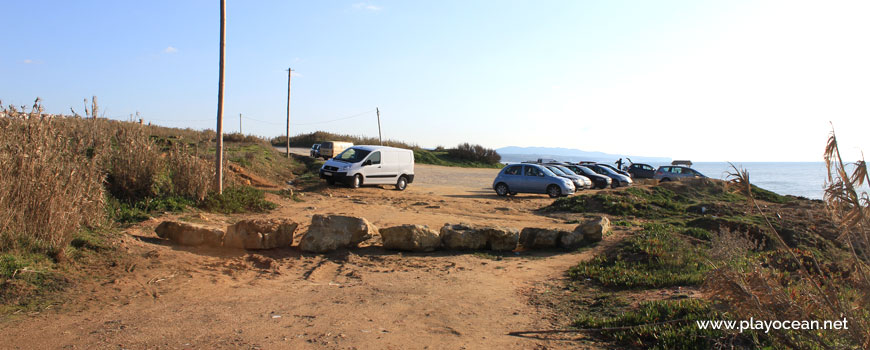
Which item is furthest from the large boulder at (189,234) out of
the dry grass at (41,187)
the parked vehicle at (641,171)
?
the parked vehicle at (641,171)

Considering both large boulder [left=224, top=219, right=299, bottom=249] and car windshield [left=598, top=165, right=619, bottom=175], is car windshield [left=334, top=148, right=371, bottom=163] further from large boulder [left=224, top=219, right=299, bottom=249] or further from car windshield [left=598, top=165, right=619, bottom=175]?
car windshield [left=598, top=165, right=619, bottom=175]

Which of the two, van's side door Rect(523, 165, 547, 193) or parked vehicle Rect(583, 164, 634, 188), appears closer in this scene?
van's side door Rect(523, 165, 547, 193)

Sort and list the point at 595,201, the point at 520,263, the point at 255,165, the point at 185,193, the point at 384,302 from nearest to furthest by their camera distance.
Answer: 1. the point at 384,302
2. the point at 520,263
3. the point at 185,193
4. the point at 595,201
5. the point at 255,165

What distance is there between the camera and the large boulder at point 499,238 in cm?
995

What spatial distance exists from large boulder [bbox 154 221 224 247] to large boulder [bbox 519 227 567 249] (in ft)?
18.7

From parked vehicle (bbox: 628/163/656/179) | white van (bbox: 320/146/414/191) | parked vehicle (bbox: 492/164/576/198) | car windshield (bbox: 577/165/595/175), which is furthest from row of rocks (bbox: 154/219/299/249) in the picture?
parked vehicle (bbox: 628/163/656/179)

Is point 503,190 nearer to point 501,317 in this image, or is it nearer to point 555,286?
point 555,286

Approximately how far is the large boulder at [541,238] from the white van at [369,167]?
11437 millimetres

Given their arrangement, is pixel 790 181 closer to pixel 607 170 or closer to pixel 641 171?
pixel 641 171

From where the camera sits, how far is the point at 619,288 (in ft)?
22.9

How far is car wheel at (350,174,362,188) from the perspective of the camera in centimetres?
2073

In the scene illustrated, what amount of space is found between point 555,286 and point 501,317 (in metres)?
1.80

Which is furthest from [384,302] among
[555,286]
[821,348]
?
[821,348]

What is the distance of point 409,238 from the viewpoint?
30.9 feet
